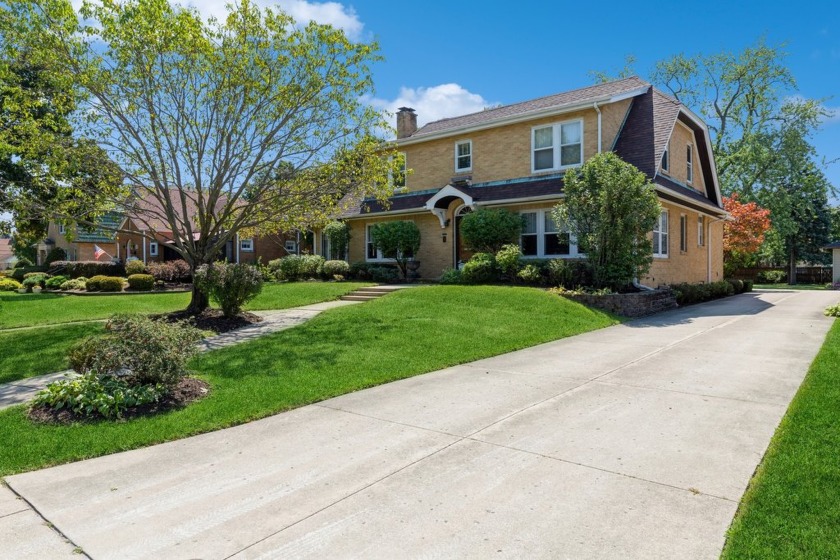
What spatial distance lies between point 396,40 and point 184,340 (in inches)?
405

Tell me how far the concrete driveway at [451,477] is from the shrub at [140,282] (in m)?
19.8

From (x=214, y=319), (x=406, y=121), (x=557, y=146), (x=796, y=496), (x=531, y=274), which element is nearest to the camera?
(x=796, y=496)

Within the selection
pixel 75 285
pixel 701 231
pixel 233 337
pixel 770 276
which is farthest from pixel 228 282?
pixel 770 276

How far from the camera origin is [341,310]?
45.4 ft

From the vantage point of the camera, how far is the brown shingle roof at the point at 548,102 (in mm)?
19109

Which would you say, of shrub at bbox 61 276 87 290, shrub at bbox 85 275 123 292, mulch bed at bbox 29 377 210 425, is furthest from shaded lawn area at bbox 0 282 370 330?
mulch bed at bbox 29 377 210 425

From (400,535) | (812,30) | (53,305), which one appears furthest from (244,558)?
(812,30)

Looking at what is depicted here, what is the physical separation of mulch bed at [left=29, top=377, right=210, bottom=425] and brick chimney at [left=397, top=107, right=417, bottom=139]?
1929 cm

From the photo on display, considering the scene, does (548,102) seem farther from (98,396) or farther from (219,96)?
(98,396)

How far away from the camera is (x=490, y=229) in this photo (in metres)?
17.8

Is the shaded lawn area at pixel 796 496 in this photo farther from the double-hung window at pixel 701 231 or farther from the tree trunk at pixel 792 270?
the tree trunk at pixel 792 270

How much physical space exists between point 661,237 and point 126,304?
59.3ft

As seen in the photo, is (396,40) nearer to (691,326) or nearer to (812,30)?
(691,326)

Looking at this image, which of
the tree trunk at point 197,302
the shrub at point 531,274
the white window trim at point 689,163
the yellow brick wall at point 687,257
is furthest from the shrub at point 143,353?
the white window trim at point 689,163
